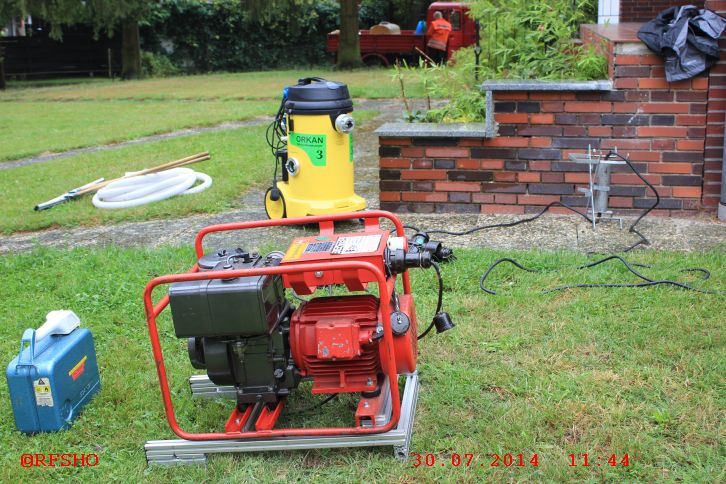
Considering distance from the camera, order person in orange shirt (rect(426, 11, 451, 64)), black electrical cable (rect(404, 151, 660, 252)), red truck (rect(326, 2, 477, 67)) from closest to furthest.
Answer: black electrical cable (rect(404, 151, 660, 252))
person in orange shirt (rect(426, 11, 451, 64))
red truck (rect(326, 2, 477, 67))

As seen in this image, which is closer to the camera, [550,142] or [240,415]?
[240,415]

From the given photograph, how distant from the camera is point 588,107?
5.94 meters

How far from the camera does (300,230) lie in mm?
6086

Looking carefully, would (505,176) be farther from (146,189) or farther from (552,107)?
(146,189)

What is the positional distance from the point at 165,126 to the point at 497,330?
898 cm

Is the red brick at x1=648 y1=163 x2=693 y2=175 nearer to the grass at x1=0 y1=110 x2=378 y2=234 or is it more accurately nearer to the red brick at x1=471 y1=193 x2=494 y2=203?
the red brick at x1=471 y1=193 x2=494 y2=203

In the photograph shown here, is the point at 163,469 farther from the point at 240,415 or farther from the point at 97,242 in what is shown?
the point at 97,242

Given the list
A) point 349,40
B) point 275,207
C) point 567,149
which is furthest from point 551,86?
point 349,40

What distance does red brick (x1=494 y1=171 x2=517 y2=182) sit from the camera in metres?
6.16

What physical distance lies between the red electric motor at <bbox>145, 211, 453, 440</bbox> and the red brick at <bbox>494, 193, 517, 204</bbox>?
9.52ft

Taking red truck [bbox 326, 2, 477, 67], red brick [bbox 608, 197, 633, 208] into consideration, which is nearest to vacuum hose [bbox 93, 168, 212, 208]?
red brick [bbox 608, 197, 633, 208]

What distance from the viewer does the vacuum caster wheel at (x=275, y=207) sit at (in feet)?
20.2

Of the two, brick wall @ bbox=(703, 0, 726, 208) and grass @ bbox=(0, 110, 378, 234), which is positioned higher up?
brick wall @ bbox=(703, 0, 726, 208)

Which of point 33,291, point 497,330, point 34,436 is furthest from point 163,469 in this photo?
point 33,291
